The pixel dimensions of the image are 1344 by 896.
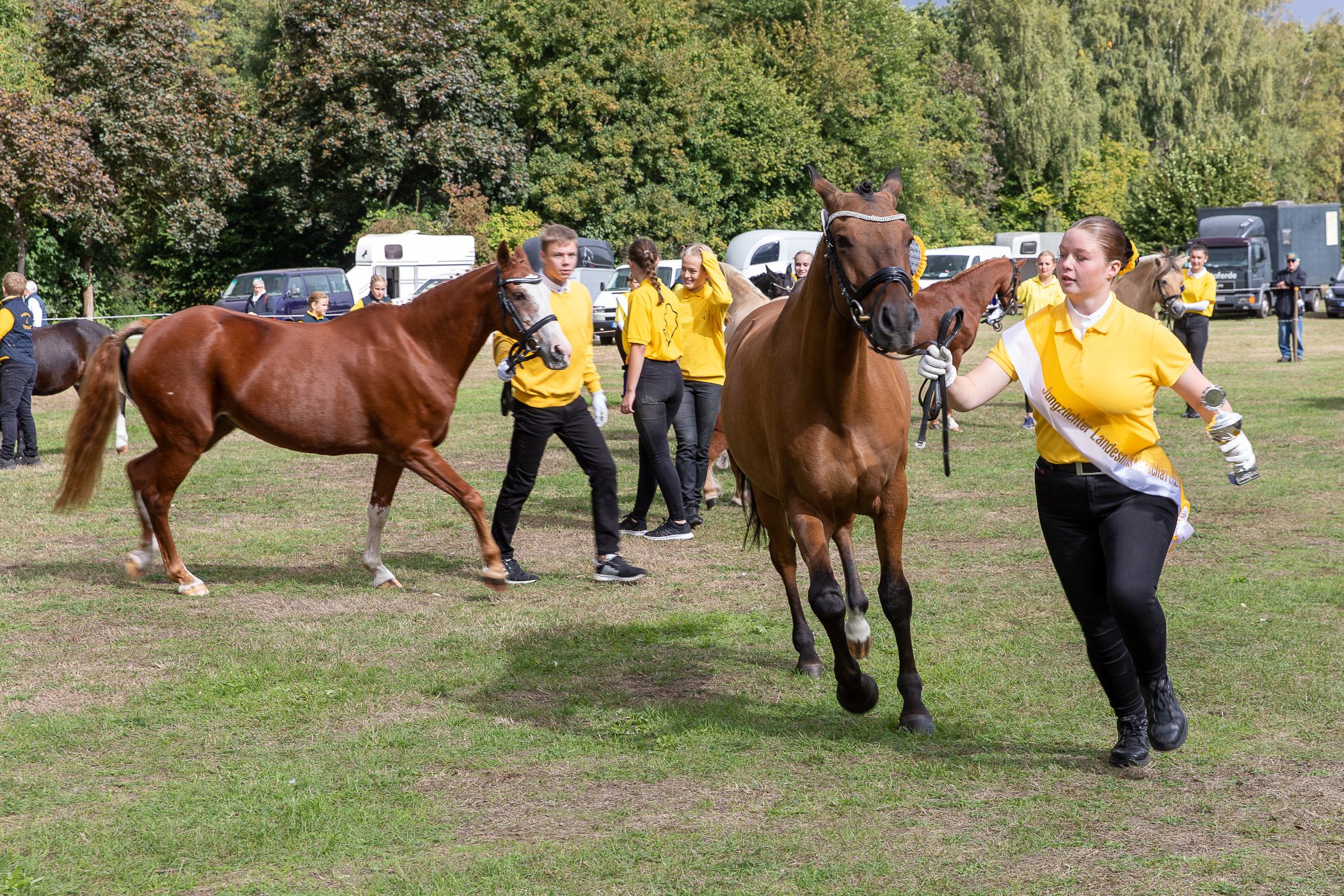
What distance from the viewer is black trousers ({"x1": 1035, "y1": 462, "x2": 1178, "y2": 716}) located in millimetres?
4355

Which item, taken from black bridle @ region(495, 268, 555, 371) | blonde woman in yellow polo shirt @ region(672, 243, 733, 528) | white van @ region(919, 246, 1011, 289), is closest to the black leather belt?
black bridle @ region(495, 268, 555, 371)

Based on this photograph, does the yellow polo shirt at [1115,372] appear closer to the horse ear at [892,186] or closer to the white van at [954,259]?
the horse ear at [892,186]

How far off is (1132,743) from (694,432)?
18.7 feet

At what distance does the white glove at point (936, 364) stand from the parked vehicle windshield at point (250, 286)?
89.4 feet

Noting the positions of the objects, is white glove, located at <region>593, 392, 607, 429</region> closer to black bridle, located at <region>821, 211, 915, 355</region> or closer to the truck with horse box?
black bridle, located at <region>821, 211, 915, 355</region>

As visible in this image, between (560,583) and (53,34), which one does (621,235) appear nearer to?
(53,34)

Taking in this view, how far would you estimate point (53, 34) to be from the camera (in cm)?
3397

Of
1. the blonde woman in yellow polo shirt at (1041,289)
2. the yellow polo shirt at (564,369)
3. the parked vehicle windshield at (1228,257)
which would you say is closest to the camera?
the yellow polo shirt at (564,369)

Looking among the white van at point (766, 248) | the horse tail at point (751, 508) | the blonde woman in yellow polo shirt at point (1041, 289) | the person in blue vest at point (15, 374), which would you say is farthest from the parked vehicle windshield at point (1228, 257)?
the horse tail at point (751, 508)

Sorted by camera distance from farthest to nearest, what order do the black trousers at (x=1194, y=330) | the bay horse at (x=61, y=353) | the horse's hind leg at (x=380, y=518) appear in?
the black trousers at (x=1194, y=330)
the bay horse at (x=61, y=353)
the horse's hind leg at (x=380, y=518)

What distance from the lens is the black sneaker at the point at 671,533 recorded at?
31.4 feet

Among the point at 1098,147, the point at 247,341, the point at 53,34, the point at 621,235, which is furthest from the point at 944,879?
the point at 1098,147

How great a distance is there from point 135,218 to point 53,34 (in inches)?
220

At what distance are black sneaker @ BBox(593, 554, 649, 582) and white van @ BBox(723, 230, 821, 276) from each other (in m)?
29.0
